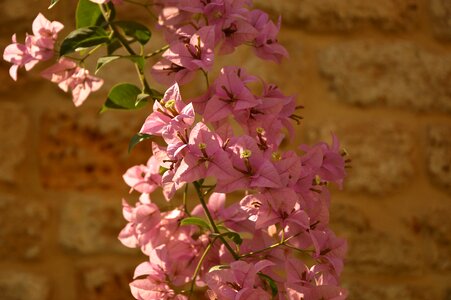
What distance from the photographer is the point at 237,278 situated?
68 cm

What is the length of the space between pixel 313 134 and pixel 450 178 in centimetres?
38

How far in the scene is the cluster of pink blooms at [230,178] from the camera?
678 mm

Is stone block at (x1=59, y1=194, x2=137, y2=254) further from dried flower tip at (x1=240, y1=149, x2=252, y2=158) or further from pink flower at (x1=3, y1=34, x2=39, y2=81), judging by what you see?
dried flower tip at (x1=240, y1=149, x2=252, y2=158)

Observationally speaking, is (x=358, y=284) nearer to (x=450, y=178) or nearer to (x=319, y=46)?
(x=450, y=178)

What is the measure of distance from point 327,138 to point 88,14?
0.89 meters

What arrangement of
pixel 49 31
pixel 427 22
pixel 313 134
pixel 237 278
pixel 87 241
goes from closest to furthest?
pixel 237 278 → pixel 49 31 → pixel 87 241 → pixel 313 134 → pixel 427 22

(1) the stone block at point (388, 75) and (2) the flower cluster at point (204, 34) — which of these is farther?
(1) the stone block at point (388, 75)

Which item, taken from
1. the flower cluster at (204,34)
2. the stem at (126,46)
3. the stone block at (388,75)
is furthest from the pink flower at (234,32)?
the stone block at (388,75)

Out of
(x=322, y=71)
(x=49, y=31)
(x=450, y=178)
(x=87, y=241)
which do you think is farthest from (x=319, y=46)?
(x=49, y=31)

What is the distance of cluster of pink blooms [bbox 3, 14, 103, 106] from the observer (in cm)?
91

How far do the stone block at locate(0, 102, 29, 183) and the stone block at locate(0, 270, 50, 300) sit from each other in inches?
8.3

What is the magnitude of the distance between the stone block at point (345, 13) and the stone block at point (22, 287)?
820mm

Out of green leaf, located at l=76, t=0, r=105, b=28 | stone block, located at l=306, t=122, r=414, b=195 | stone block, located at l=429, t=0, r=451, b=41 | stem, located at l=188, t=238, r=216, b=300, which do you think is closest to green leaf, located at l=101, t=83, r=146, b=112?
green leaf, located at l=76, t=0, r=105, b=28

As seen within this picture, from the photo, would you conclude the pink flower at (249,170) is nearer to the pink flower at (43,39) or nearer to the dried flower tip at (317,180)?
the dried flower tip at (317,180)
